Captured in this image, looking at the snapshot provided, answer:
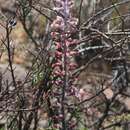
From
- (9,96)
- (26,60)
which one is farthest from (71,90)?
(26,60)

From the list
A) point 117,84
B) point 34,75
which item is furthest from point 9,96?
point 117,84

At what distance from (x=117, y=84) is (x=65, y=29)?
4.33m

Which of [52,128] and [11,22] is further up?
[11,22]

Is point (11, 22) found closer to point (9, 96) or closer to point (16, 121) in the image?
point (9, 96)

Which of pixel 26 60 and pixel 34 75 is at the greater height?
pixel 26 60

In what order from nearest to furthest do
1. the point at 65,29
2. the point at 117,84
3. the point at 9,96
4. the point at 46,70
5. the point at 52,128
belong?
the point at 65,29 < the point at 9,96 < the point at 46,70 < the point at 52,128 < the point at 117,84

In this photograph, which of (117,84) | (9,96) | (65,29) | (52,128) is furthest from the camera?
(117,84)

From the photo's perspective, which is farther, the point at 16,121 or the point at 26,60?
the point at 26,60

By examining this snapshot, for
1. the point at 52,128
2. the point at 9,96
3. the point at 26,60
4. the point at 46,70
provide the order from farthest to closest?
the point at 26,60 < the point at 52,128 < the point at 46,70 < the point at 9,96

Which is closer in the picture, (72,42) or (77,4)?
(72,42)

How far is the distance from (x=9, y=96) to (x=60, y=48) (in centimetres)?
77

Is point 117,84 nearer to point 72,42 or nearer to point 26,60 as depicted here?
point 72,42

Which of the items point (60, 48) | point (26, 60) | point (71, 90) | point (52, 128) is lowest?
point (52, 128)

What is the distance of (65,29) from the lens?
16.7 feet
